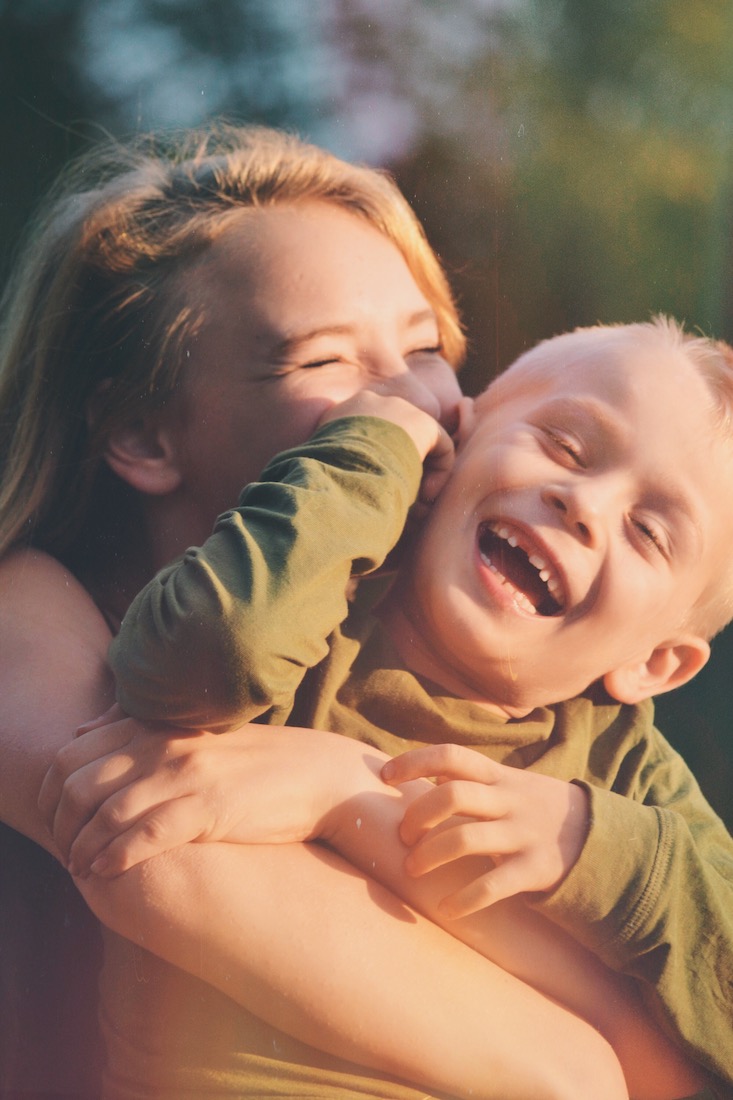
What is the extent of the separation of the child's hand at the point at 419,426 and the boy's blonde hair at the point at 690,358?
10 cm

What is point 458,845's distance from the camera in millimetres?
760

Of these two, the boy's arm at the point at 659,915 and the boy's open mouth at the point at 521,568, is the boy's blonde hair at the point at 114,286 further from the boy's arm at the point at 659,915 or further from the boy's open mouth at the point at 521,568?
the boy's arm at the point at 659,915

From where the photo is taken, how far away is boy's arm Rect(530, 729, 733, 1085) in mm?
812

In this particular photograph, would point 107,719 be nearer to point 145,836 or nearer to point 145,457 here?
point 145,836

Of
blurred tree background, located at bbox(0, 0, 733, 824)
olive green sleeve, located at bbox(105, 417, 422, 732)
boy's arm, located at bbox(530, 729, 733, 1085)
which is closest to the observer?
olive green sleeve, located at bbox(105, 417, 422, 732)

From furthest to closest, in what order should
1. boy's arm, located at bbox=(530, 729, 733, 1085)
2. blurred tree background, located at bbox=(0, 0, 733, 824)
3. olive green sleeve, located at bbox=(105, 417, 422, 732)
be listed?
blurred tree background, located at bbox=(0, 0, 733, 824) < boy's arm, located at bbox=(530, 729, 733, 1085) < olive green sleeve, located at bbox=(105, 417, 422, 732)

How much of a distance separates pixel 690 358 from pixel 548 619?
250mm

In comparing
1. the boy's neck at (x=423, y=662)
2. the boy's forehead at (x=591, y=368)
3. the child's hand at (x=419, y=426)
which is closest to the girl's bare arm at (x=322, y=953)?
the boy's neck at (x=423, y=662)

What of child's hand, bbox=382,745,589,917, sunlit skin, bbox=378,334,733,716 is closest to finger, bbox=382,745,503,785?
child's hand, bbox=382,745,589,917

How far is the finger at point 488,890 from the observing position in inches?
30.6

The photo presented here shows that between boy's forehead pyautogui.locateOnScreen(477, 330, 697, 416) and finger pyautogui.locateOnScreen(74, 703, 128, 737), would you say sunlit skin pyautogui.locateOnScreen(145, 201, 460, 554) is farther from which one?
finger pyautogui.locateOnScreen(74, 703, 128, 737)

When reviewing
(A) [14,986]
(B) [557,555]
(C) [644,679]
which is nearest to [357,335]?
(B) [557,555]

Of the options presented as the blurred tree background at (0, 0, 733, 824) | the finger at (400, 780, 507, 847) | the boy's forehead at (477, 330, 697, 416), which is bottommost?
the finger at (400, 780, 507, 847)

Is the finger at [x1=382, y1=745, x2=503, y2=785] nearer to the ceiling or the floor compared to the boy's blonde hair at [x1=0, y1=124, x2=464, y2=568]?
nearer to the floor
